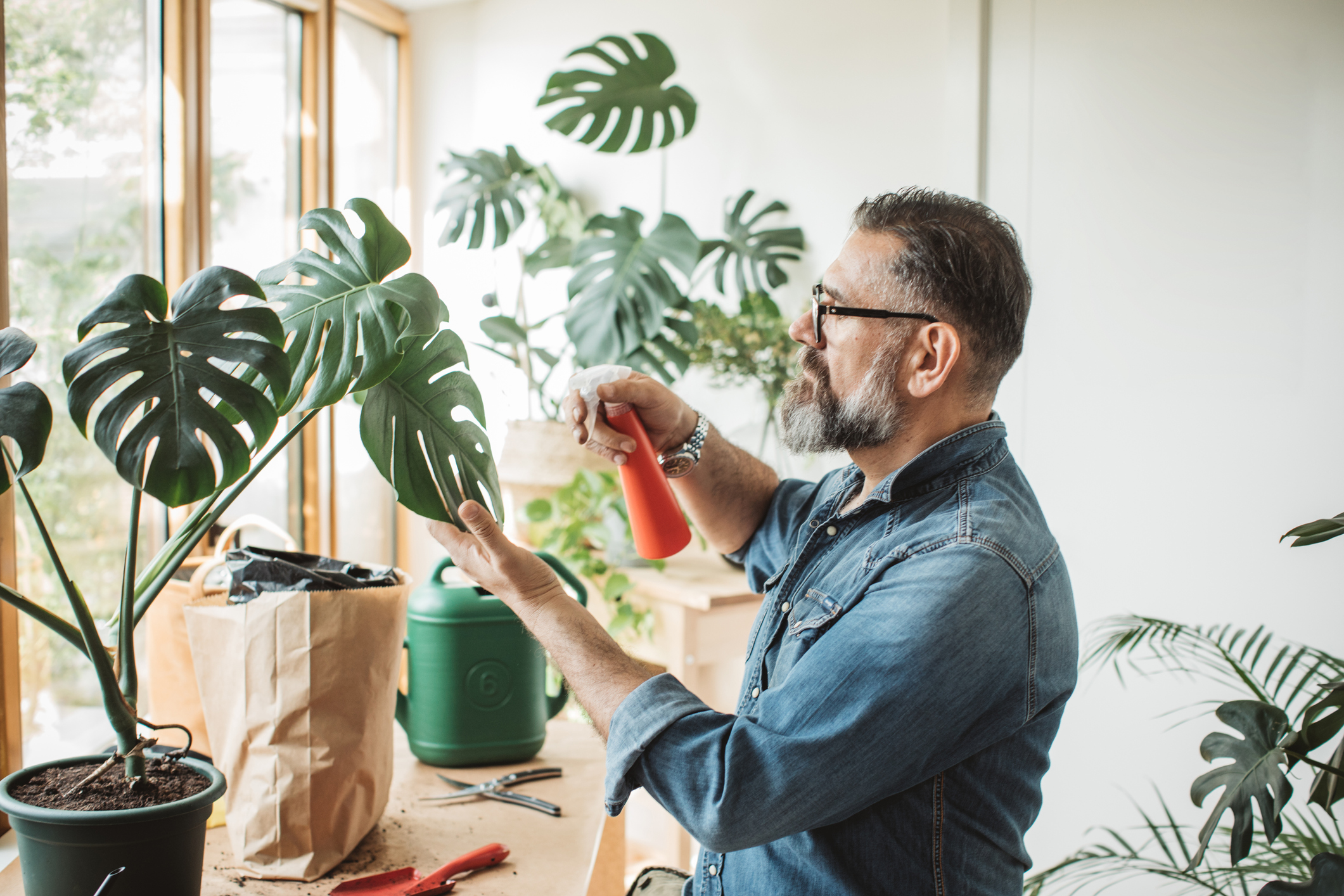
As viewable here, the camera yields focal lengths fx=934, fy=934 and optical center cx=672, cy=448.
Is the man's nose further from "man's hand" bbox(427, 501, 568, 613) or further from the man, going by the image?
"man's hand" bbox(427, 501, 568, 613)

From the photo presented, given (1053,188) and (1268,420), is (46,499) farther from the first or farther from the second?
(1268,420)

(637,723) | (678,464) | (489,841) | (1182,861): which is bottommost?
(1182,861)

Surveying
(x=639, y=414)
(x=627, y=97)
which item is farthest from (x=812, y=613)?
(x=627, y=97)

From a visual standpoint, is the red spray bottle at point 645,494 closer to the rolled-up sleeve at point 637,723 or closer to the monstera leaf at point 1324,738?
the rolled-up sleeve at point 637,723

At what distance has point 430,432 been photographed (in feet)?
3.38

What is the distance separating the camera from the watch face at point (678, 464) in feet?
4.53

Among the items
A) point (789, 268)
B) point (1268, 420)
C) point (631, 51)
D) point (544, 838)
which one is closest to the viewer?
point (544, 838)

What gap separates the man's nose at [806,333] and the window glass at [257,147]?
1522 mm

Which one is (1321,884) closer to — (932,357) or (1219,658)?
(932,357)

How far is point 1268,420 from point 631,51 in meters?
1.59

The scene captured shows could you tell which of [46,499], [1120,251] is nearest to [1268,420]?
[1120,251]

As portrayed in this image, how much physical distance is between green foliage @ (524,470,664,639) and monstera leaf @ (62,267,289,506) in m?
1.46

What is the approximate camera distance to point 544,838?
1161 millimetres

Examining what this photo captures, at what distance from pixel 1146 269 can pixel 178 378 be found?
171 cm
